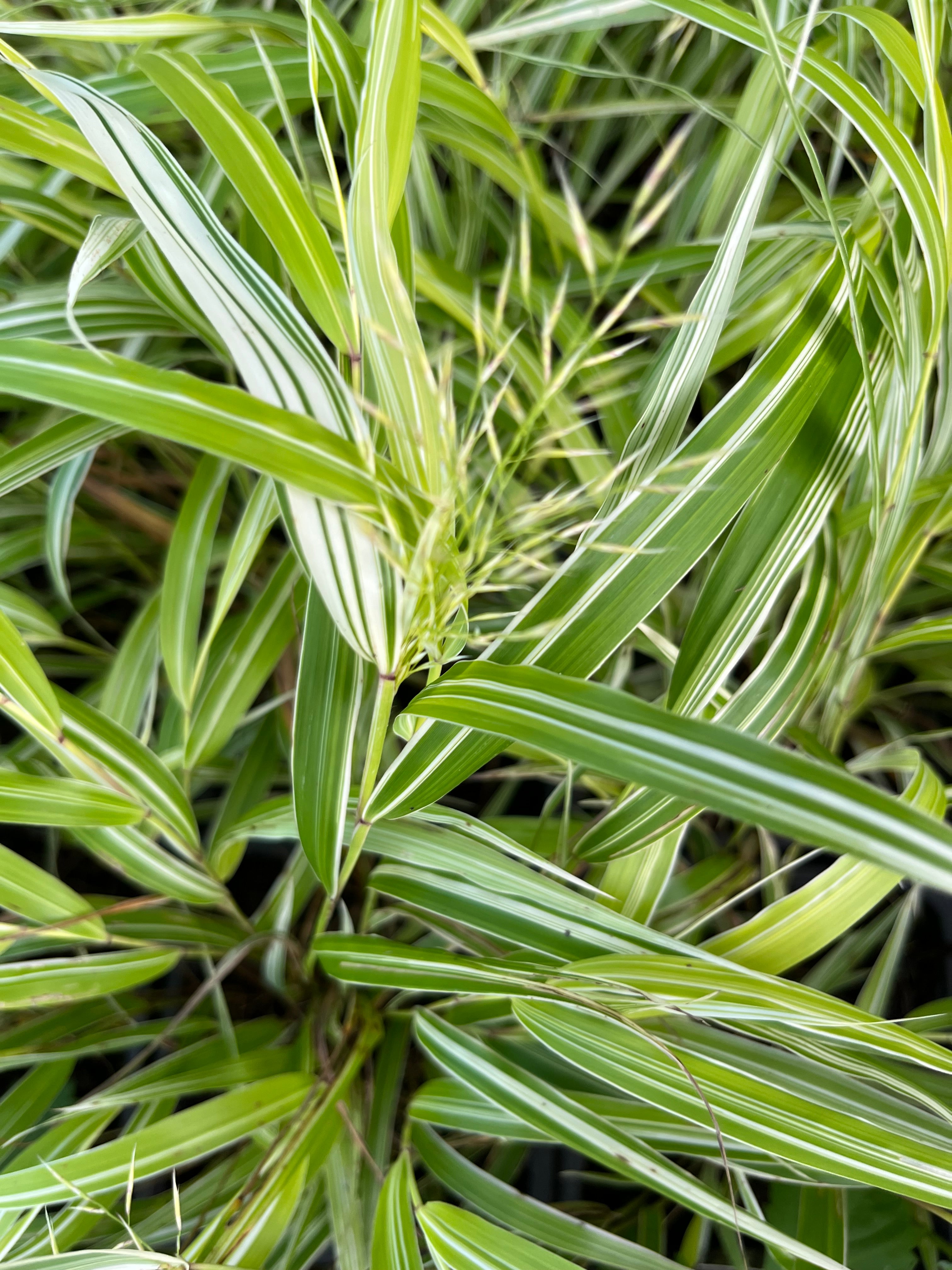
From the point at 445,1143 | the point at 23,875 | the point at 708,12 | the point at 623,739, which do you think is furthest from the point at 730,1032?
the point at 708,12

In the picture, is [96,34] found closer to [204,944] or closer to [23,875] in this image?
[23,875]

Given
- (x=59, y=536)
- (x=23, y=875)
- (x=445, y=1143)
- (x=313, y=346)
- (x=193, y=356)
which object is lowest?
(x=445, y=1143)

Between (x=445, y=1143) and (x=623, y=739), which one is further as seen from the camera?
(x=445, y=1143)

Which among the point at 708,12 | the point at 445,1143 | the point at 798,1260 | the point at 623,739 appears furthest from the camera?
the point at 445,1143

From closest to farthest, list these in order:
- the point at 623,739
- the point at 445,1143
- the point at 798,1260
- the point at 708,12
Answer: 1. the point at 623,739
2. the point at 708,12
3. the point at 798,1260
4. the point at 445,1143

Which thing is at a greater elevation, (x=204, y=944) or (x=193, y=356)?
(x=193, y=356)

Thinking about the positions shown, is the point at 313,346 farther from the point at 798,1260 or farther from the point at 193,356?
the point at 798,1260
